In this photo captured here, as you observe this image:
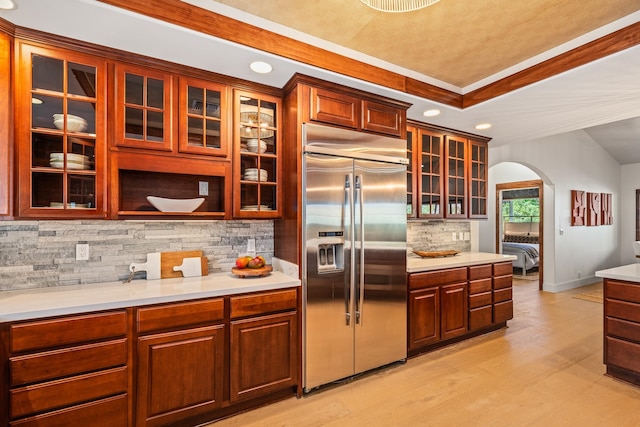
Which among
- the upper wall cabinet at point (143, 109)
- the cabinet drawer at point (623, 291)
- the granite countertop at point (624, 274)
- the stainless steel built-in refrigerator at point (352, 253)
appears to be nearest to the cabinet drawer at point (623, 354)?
the cabinet drawer at point (623, 291)

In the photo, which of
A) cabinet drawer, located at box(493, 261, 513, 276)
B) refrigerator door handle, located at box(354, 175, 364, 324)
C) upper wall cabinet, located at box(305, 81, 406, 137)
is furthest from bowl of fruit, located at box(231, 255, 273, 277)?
cabinet drawer, located at box(493, 261, 513, 276)

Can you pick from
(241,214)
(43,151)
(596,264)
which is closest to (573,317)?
(596,264)

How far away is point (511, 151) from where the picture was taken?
17.8ft

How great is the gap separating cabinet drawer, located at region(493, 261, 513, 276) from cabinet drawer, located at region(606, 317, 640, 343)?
1100mm

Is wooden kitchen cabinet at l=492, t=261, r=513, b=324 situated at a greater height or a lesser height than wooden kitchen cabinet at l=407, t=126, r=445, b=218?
lesser

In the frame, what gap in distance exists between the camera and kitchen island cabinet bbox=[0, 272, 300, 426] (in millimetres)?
1663

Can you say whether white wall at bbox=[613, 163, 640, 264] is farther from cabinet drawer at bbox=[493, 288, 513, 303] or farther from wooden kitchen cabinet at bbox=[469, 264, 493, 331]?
wooden kitchen cabinet at bbox=[469, 264, 493, 331]

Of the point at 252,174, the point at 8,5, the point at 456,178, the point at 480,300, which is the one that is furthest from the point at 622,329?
the point at 8,5

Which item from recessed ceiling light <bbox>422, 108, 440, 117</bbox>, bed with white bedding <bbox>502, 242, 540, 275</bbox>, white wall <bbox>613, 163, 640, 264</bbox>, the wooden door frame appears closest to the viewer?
recessed ceiling light <bbox>422, 108, 440, 117</bbox>

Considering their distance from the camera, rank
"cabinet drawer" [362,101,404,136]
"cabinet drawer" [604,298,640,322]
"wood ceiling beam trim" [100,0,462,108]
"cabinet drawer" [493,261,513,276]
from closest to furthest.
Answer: "wood ceiling beam trim" [100,0,462,108] → "cabinet drawer" [604,298,640,322] → "cabinet drawer" [362,101,404,136] → "cabinet drawer" [493,261,513,276]

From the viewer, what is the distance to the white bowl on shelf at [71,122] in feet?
6.49

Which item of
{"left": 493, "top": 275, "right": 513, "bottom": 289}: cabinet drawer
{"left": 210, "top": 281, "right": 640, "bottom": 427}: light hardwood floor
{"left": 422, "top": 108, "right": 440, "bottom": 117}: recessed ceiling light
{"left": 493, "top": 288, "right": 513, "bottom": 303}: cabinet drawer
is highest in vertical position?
{"left": 422, "top": 108, "right": 440, "bottom": 117}: recessed ceiling light

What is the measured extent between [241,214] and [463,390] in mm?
2241

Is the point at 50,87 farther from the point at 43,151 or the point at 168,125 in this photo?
the point at 168,125
